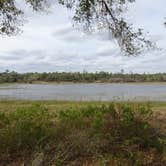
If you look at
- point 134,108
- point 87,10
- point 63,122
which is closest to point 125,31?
point 87,10

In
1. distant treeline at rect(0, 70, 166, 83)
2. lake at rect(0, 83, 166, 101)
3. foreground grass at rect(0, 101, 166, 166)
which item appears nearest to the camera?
foreground grass at rect(0, 101, 166, 166)

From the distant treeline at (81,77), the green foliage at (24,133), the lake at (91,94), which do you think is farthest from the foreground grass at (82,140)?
the distant treeline at (81,77)

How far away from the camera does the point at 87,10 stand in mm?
10859

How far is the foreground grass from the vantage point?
9.05m

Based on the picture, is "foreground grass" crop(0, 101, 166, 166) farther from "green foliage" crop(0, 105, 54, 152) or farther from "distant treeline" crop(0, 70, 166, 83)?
"distant treeline" crop(0, 70, 166, 83)

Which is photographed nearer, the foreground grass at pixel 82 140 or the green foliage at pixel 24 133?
the foreground grass at pixel 82 140

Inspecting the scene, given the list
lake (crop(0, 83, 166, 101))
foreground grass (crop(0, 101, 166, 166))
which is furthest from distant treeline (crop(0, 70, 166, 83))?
foreground grass (crop(0, 101, 166, 166))

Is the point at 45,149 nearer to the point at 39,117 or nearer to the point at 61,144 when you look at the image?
the point at 61,144

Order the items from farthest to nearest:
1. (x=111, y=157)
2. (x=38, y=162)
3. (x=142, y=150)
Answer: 1. (x=142, y=150)
2. (x=111, y=157)
3. (x=38, y=162)

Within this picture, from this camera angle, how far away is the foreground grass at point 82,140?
9055mm

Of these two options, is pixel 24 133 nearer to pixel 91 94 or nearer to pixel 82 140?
pixel 82 140

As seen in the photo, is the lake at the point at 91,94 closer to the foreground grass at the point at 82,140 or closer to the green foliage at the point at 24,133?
the foreground grass at the point at 82,140

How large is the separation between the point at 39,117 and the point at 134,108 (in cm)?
256

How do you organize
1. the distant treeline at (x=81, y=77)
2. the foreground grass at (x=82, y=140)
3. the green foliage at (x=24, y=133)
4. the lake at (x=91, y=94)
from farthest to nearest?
the distant treeline at (x=81, y=77) < the lake at (x=91, y=94) < the green foliage at (x=24, y=133) < the foreground grass at (x=82, y=140)
